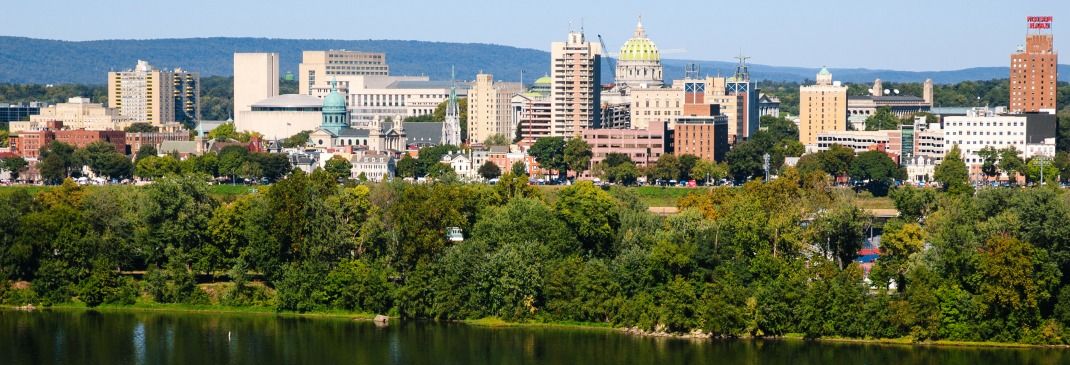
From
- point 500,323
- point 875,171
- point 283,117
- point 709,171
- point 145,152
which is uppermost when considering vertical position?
point 283,117

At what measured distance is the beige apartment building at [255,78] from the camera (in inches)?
7614

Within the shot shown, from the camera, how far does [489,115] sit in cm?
14550

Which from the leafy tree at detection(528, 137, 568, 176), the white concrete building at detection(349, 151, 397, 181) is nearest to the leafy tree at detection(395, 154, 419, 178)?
the white concrete building at detection(349, 151, 397, 181)

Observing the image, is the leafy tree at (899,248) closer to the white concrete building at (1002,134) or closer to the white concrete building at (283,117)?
the white concrete building at (1002,134)

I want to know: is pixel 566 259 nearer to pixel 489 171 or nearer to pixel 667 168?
pixel 667 168

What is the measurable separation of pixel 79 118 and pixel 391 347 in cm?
11798

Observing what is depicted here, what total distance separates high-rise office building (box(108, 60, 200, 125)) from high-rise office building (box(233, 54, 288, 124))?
5903 millimetres

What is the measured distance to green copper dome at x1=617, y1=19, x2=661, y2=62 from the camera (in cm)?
15275

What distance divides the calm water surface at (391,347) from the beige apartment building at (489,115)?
86.0 metres

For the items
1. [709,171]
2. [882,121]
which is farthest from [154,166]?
[882,121]

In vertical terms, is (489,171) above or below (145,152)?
below

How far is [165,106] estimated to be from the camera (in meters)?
184

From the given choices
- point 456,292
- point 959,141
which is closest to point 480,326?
point 456,292

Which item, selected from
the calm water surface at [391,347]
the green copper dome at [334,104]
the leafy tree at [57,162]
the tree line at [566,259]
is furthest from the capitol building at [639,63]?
the calm water surface at [391,347]
